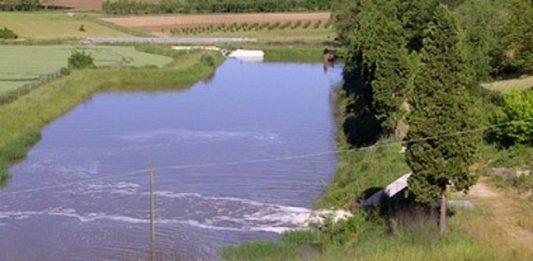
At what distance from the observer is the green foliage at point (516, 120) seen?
19156 mm

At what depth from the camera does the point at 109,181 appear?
22141 millimetres

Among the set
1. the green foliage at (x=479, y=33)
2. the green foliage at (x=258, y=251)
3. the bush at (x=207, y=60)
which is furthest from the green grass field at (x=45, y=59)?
the green foliage at (x=258, y=251)

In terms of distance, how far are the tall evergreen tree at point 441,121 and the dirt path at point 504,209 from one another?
3.10 ft

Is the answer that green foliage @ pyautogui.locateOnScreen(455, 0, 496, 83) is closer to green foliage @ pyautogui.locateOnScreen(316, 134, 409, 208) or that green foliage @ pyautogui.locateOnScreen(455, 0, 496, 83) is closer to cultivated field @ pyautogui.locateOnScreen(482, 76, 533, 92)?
cultivated field @ pyautogui.locateOnScreen(482, 76, 533, 92)

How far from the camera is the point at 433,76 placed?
14.4m

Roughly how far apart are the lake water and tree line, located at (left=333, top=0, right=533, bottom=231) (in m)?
1.96

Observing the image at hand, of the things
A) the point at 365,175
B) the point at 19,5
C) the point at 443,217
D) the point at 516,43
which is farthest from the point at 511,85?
the point at 19,5

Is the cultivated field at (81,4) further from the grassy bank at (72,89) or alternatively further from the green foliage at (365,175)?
the green foliage at (365,175)

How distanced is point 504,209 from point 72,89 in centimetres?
2500

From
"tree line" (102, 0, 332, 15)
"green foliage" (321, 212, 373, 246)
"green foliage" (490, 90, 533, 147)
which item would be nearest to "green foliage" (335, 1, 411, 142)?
"green foliage" (490, 90, 533, 147)

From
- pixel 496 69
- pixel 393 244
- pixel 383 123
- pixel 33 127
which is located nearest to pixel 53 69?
pixel 33 127

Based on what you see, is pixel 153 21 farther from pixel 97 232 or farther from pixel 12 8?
pixel 97 232

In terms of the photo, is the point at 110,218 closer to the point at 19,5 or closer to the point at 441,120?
the point at 441,120

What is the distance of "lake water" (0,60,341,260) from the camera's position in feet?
57.4
